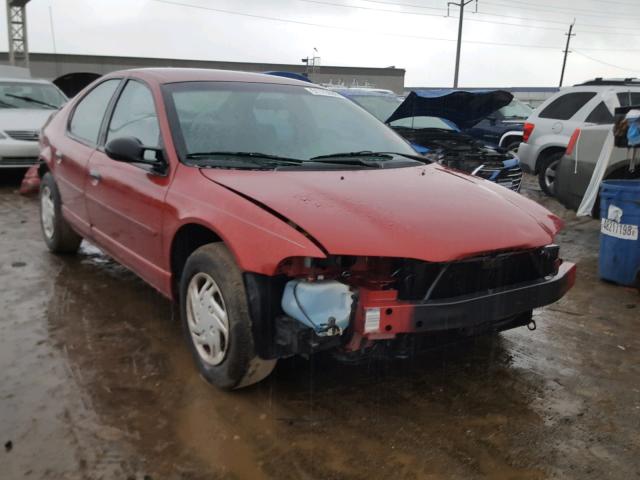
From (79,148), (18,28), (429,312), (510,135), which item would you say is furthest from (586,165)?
(18,28)

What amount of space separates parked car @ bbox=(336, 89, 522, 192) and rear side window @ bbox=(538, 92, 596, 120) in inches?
68.3

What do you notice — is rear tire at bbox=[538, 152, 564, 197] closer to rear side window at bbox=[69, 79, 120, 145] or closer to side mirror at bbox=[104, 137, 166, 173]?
rear side window at bbox=[69, 79, 120, 145]

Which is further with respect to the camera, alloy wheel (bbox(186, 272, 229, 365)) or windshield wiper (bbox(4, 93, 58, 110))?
windshield wiper (bbox(4, 93, 58, 110))

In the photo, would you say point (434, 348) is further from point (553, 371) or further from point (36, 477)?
point (36, 477)

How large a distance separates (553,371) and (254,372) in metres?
1.77

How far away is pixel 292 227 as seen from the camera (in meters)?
2.67

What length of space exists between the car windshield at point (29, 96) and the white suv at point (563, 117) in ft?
26.6

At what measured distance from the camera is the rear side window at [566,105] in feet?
30.5

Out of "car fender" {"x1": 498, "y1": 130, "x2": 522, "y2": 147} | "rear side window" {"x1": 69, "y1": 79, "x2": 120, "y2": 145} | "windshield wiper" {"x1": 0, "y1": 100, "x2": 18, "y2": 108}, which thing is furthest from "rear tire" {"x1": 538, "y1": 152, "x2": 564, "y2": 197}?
"windshield wiper" {"x1": 0, "y1": 100, "x2": 18, "y2": 108}

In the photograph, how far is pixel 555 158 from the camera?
9461mm

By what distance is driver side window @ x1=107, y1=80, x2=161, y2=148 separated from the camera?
146 inches

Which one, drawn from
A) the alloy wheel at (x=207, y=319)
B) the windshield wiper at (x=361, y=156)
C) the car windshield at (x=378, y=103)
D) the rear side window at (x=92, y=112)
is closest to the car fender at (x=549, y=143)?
the car windshield at (x=378, y=103)

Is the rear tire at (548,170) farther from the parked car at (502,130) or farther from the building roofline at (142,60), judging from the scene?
the building roofline at (142,60)

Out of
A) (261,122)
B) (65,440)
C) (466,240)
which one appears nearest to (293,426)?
(65,440)
